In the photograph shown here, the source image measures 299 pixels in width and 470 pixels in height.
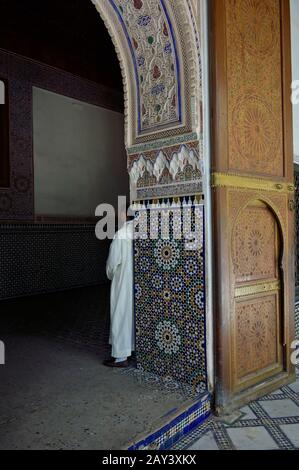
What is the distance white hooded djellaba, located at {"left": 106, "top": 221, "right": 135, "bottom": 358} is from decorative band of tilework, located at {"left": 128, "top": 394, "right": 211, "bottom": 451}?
71 cm

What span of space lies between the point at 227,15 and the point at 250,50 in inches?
10.6

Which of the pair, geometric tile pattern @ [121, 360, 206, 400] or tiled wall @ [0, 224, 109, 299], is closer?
geometric tile pattern @ [121, 360, 206, 400]

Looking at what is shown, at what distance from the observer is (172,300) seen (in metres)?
2.51

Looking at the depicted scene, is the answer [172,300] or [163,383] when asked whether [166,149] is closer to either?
[172,300]

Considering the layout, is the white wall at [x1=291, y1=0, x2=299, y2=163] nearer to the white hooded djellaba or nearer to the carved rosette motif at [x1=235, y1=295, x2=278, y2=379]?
the carved rosette motif at [x1=235, y1=295, x2=278, y2=379]

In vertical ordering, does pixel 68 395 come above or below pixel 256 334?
below

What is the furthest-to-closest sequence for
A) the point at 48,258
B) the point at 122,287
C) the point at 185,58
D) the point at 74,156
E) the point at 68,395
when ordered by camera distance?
the point at 74,156, the point at 48,258, the point at 122,287, the point at 185,58, the point at 68,395

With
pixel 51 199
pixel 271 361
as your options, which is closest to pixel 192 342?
pixel 271 361

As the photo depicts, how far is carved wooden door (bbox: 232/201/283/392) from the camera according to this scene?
2.46 meters

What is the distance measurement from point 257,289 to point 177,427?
1000 millimetres

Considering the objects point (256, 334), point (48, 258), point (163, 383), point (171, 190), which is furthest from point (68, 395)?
point (48, 258)

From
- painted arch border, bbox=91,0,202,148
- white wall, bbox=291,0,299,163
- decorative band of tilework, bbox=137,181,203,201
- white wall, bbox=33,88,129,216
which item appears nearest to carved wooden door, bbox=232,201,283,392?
decorative band of tilework, bbox=137,181,203,201

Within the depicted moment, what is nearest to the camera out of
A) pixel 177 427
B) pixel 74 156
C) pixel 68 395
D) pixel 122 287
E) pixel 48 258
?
pixel 177 427
